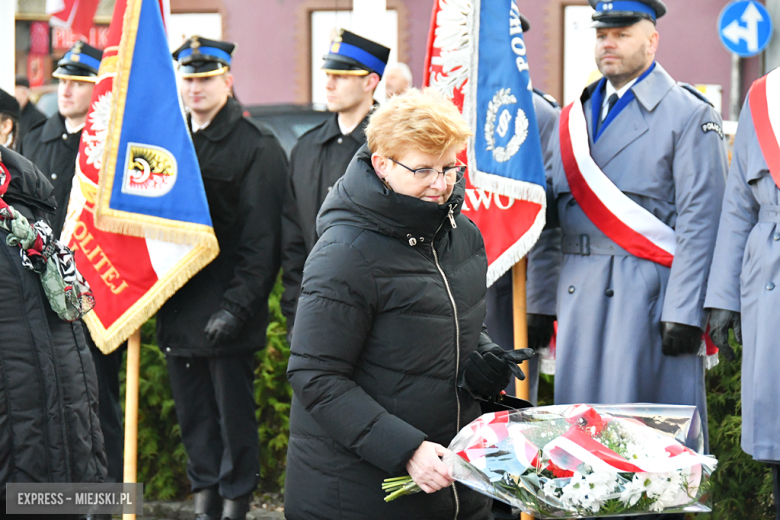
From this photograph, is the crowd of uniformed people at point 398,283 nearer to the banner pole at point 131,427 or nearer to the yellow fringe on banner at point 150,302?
the banner pole at point 131,427

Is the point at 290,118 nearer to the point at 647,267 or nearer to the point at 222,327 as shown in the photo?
the point at 222,327

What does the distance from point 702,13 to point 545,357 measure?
11.7 m

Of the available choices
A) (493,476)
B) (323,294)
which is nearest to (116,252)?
(323,294)

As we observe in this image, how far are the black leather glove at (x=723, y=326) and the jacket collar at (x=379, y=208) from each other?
149 cm

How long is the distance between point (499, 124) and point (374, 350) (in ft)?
5.99

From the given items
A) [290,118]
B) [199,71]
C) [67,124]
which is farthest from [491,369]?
[290,118]

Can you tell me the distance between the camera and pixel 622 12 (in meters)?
4.23

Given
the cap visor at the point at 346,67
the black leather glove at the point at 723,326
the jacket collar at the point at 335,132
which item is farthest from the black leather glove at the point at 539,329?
the cap visor at the point at 346,67

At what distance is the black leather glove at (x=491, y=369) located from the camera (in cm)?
272

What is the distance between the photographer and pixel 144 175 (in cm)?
478

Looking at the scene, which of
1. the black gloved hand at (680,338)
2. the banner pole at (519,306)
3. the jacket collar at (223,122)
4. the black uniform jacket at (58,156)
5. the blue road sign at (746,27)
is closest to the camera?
the black gloved hand at (680,338)

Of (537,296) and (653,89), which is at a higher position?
(653,89)

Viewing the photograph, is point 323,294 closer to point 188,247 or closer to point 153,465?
point 188,247

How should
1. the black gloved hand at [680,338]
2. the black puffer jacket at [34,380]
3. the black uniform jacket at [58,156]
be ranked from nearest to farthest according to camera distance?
1. the black puffer jacket at [34,380]
2. the black gloved hand at [680,338]
3. the black uniform jacket at [58,156]
